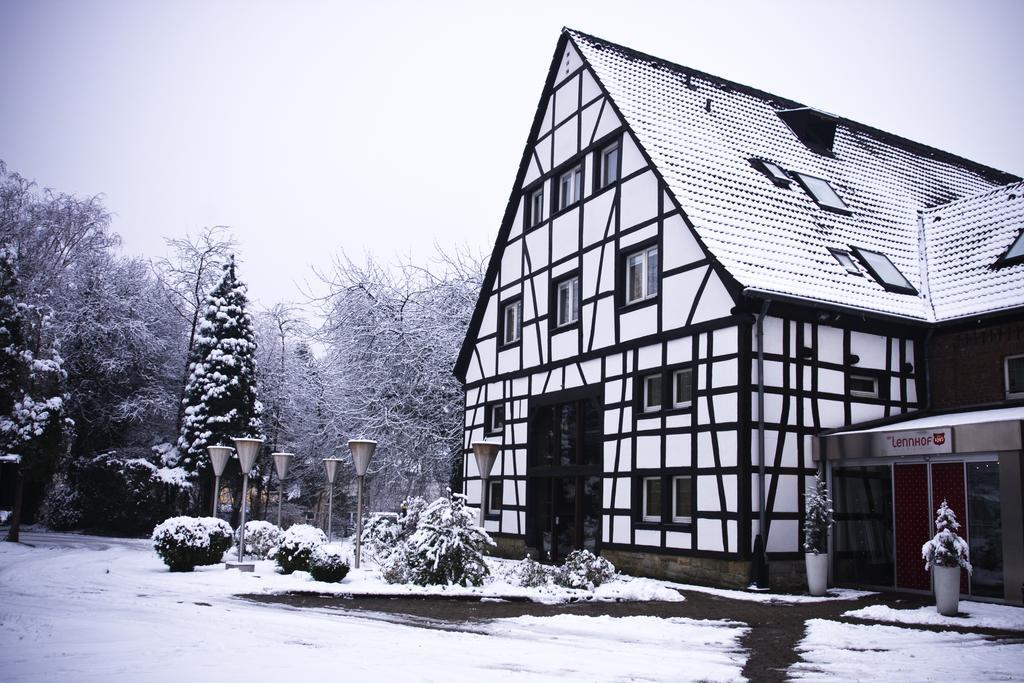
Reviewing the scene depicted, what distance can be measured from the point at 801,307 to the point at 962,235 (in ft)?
20.0

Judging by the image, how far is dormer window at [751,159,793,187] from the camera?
20.4 meters

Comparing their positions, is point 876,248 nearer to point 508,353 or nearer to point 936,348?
point 936,348

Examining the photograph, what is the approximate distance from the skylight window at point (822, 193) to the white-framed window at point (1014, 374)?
5.43 m

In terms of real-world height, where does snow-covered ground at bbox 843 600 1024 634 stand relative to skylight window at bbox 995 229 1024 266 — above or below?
below

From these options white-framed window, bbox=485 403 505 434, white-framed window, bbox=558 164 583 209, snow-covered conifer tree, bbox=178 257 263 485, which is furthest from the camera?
snow-covered conifer tree, bbox=178 257 263 485

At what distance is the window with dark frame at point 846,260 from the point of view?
1838 cm

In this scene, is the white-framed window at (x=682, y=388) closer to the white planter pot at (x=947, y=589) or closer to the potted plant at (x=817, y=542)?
the potted plant at (x=817, y=542)

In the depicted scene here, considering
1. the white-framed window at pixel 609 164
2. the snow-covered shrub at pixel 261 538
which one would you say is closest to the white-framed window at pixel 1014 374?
the white-framed window at pixel 609 164

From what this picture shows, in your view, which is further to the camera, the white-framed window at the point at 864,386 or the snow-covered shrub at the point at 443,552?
Answer: the white-framed window at the point at 864,386

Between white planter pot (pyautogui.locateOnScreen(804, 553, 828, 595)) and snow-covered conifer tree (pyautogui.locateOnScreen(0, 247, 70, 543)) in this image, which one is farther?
snow-covered conifer tree (pyautogui.locateOnScreen(0, 247, 70, 543))

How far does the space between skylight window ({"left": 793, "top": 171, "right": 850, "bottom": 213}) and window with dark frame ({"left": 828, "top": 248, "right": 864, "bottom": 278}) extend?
1.89m

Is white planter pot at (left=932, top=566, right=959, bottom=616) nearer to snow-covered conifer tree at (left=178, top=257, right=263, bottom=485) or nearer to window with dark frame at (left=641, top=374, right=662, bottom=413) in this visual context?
window with dark frame at (left=641, top=374, right=662, bottom=413)

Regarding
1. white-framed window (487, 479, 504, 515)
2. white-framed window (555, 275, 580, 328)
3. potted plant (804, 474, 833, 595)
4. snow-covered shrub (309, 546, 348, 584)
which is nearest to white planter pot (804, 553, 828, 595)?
potted plant (804, 474, 833, 595)

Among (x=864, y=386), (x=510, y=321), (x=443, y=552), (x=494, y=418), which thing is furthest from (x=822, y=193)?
(x=443, y=552)
